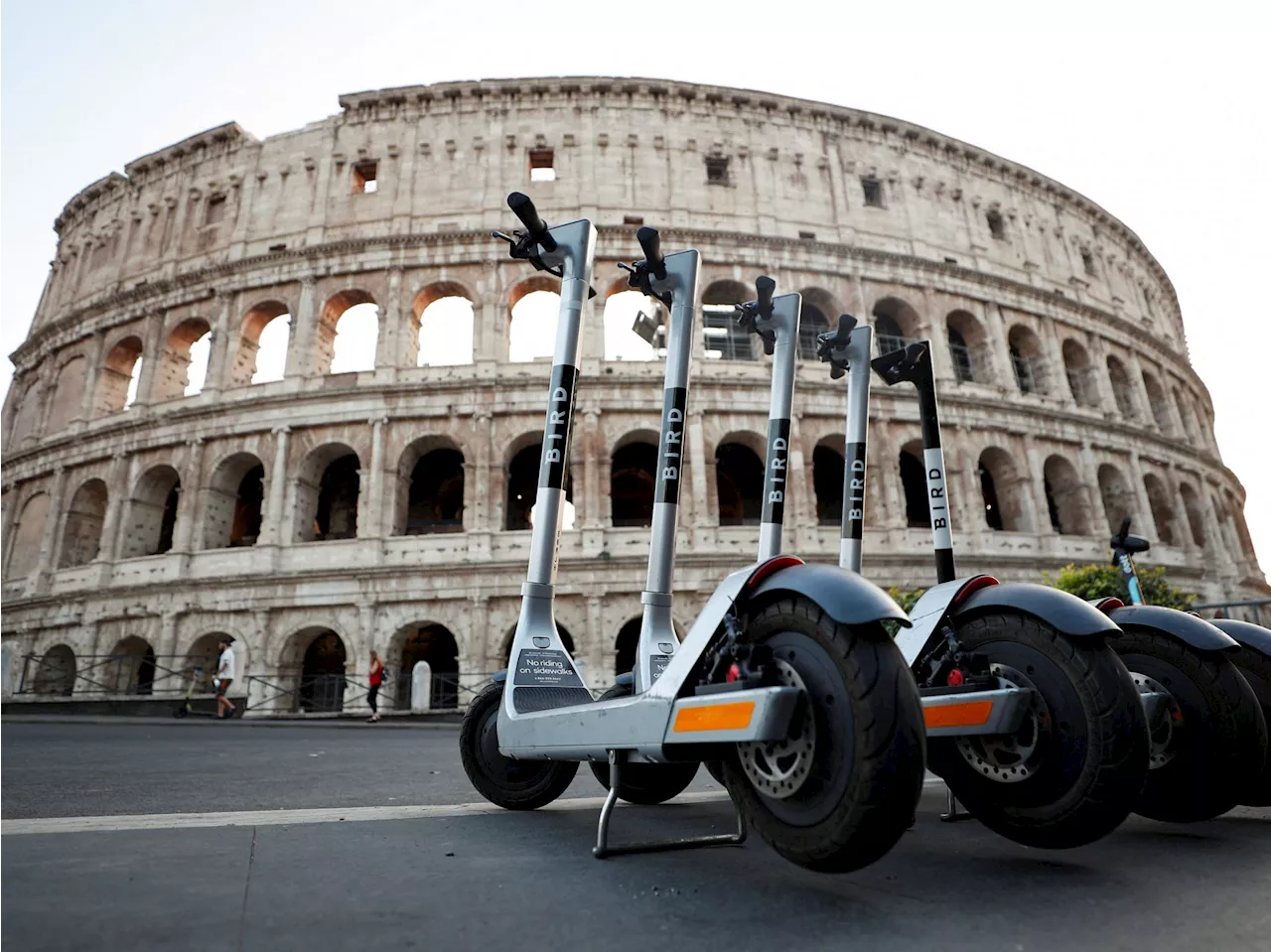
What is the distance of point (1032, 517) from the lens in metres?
19.8

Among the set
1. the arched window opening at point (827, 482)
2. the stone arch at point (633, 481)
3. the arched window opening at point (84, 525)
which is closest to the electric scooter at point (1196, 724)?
the stone arch at point (633, 481)

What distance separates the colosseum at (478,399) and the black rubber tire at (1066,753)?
14416 mm

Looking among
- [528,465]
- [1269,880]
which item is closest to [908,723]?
[1269,880]

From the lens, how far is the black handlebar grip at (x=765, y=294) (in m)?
3.67

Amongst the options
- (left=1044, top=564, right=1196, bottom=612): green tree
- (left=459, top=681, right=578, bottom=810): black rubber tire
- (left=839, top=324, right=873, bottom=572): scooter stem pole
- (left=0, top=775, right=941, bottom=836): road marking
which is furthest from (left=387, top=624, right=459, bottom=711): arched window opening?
(left=839, top=324, right=873, bottom=572): scooter stem pole

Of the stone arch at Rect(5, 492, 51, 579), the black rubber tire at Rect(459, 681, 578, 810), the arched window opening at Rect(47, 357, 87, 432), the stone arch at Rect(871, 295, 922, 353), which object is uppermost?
the stone arch at Rect(871, 295, 922, 353)

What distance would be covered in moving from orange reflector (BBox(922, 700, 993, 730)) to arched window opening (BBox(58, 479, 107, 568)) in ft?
79.0

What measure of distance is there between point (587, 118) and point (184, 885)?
23.3 metres

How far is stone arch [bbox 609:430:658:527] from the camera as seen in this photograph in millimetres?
21277

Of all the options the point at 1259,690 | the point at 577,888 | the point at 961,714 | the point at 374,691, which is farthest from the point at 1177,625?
the point at 374,691

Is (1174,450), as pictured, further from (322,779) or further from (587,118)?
(322,779)

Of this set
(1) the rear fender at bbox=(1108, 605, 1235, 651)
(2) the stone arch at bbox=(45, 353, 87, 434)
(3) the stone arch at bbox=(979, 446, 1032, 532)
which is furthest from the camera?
(2) the stone arch at bbox=(45, 353, 87, 434)

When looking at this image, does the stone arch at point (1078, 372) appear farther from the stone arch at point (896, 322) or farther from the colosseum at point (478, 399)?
the stone arch at point (896, 322)

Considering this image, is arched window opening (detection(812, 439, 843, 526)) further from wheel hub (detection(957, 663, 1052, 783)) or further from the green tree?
wheel hub (detection(957, 663, 1052, 783))
